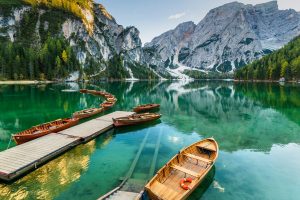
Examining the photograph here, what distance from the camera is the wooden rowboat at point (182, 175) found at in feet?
49.4

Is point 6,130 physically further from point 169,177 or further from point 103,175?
point 169,177

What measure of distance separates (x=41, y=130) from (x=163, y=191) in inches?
888

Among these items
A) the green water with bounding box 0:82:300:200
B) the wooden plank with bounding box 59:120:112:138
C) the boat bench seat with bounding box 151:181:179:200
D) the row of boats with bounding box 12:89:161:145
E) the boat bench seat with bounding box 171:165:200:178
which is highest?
the row of boats with bounding box 12:89:161:145

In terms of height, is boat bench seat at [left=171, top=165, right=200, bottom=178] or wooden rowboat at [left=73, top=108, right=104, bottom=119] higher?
wooden rowboat at [left=73, top=108, right=104, bottom=119]

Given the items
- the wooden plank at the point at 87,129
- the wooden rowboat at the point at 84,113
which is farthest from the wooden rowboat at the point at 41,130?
the wooden rowboat at the point at 84,113

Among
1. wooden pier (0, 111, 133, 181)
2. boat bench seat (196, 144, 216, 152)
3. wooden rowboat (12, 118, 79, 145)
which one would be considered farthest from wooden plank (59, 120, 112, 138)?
boat bench seat (196, 144, 216, 152)

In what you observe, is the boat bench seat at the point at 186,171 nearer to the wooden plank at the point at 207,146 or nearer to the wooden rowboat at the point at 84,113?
the wooden plank at the point at 207,146

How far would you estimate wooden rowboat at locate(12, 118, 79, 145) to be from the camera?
2753 centimetres

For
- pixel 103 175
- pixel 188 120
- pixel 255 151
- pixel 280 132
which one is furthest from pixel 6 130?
pixel 280 132

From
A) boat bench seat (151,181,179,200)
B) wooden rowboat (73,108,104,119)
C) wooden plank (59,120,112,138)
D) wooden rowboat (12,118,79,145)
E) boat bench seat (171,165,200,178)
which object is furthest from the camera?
wooden rowboat (73,108,104,119)

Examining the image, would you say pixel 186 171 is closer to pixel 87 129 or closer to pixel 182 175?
pixel 182 175

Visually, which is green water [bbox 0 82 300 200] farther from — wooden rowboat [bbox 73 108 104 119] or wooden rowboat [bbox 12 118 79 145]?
wooden rowboat [bbox 73 108 104 119]

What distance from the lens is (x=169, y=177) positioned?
1797cm

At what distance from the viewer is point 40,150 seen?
24422 mm
